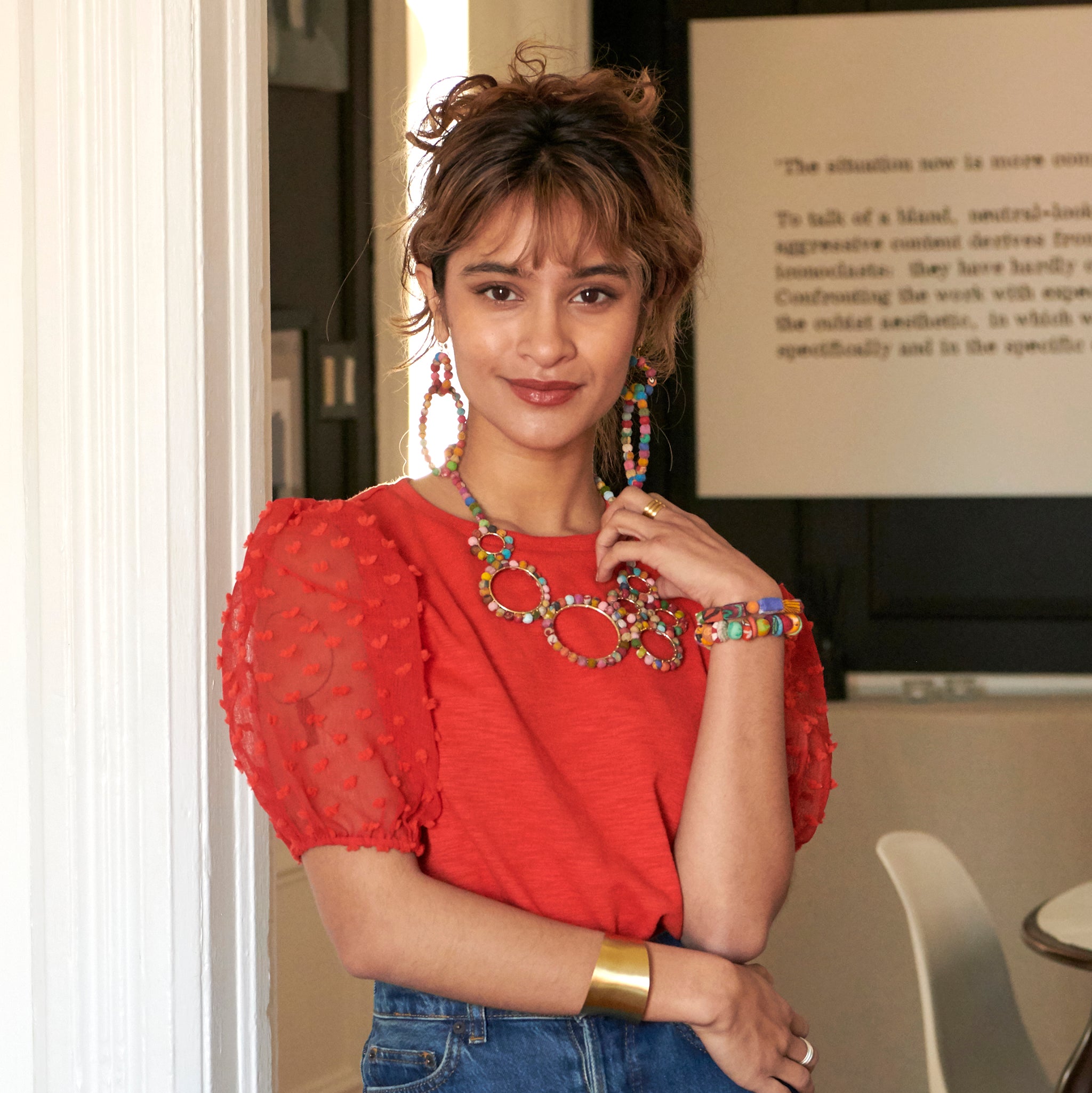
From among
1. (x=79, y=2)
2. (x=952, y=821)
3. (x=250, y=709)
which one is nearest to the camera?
(x=250, y=709)

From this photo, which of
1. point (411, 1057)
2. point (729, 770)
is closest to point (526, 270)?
point (729, 770)

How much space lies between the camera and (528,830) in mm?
1170

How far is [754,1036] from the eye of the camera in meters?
1.18

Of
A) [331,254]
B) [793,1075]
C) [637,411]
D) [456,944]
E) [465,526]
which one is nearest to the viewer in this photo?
[456,944]

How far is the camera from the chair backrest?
247 cm

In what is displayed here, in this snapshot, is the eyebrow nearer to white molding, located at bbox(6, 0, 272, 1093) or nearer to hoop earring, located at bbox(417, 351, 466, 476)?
hoop earring, located at bbox(417, 351, 466, 476)

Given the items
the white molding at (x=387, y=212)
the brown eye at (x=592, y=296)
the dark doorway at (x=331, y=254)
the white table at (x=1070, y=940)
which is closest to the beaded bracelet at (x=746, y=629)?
the brown eye at (x=592, y=296)

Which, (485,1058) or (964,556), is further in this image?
(964,556)

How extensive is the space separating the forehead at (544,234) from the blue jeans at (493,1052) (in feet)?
2.16

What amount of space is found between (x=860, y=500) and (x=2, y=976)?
270 centimetres

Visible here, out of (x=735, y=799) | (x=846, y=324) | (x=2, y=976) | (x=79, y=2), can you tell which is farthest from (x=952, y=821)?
(x=79, y=2)

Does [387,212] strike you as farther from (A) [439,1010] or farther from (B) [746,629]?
(A) [439,1010]

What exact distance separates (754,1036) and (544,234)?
740mm

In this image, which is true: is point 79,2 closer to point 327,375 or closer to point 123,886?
point 123,886
